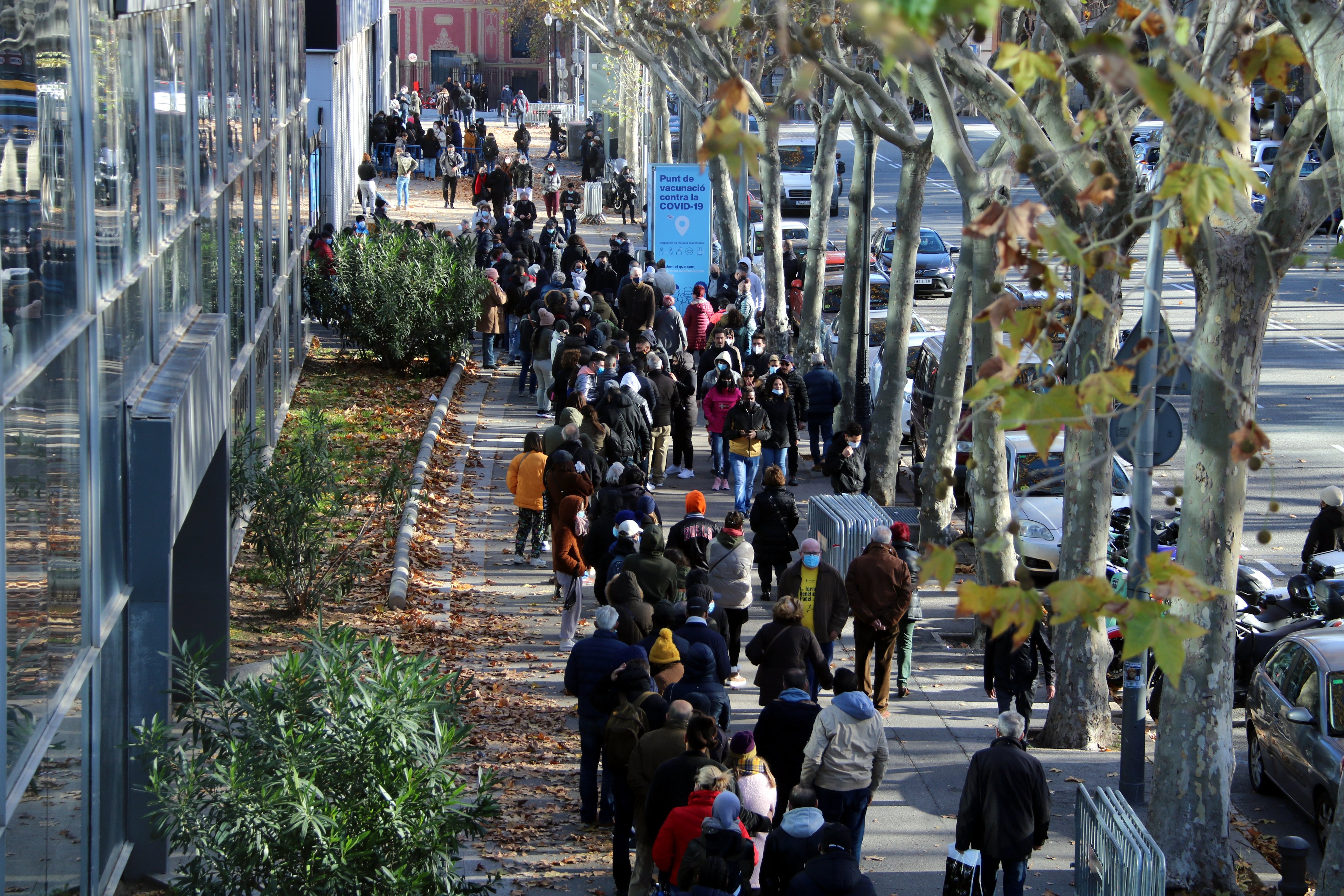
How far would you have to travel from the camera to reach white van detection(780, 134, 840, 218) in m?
50.0

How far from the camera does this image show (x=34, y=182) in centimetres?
676

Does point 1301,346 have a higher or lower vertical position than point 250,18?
lower

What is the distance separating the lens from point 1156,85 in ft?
11.2

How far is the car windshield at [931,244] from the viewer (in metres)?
37.1

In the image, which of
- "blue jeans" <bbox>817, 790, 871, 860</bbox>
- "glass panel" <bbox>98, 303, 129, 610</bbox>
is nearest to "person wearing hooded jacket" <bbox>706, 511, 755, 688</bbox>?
"blue jeans" <bbox>817, 790, 871, 860</bbox>

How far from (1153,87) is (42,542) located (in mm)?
5435

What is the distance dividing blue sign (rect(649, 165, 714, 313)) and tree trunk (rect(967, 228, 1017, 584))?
1269 centimetres

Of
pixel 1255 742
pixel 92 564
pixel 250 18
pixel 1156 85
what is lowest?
pixel 1255 742

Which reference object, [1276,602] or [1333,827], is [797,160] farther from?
[1333,827]

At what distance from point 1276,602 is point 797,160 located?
3864cm

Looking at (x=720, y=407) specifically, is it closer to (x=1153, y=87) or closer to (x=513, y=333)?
(x=513, y=333)

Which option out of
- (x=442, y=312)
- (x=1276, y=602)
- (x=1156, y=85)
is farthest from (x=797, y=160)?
(x=1156, y=85)

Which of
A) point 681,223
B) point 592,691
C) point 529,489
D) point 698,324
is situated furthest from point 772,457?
point 681,223

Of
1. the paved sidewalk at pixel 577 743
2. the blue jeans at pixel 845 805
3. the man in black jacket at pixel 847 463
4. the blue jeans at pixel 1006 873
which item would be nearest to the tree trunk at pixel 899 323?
the man in black jacket at pixel 847 463
